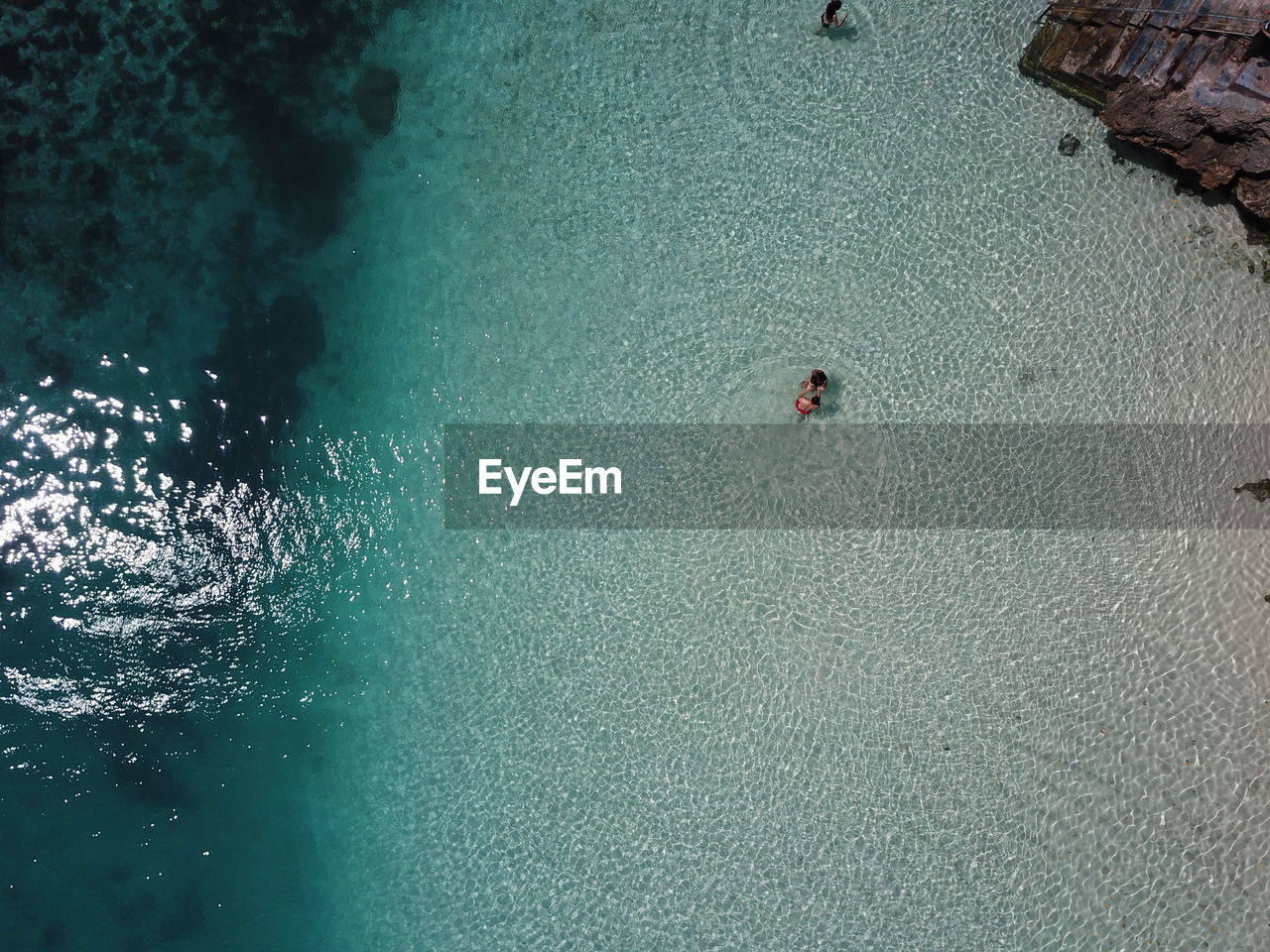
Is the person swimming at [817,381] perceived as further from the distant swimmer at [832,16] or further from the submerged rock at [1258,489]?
the submerged rock at [1258,489]

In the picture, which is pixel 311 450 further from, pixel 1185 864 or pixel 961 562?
pixel 1185 864

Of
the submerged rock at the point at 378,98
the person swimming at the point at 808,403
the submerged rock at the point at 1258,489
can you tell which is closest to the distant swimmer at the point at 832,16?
the person swimming at the point at 808,403

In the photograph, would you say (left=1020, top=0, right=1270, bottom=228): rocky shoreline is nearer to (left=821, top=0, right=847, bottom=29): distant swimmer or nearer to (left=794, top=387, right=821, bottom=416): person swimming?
(left=821, top=0, right=847, bottom=29): distant swimmer

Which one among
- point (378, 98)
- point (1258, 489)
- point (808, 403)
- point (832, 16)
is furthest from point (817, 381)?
point (378, 98)

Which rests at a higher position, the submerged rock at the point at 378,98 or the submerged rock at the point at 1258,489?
the submerged rock at the point at 378,98

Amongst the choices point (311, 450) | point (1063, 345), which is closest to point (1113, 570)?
point (1063, 345)

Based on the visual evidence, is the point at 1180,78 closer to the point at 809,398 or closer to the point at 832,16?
the point at 832,16
